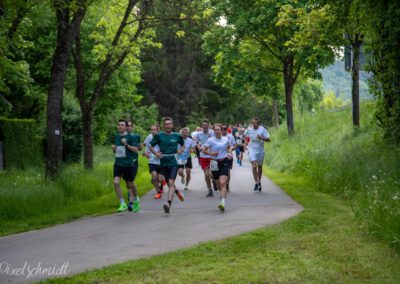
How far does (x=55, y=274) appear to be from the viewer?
719 cm

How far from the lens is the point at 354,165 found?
49.2ft

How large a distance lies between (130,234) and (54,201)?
4.37 m

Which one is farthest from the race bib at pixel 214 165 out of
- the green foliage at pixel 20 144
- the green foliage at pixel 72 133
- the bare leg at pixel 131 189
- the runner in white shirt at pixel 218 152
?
the green foliage at pixel 72 133

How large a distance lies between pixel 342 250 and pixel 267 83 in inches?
970

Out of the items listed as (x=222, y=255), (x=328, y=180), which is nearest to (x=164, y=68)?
(x=328, y=180)

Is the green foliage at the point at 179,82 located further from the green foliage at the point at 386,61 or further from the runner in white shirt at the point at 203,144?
the green foliage at the point at 386,61

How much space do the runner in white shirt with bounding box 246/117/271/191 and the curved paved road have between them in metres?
1.81

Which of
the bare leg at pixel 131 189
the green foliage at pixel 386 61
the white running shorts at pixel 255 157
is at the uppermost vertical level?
the green foliage at pixel 386 61

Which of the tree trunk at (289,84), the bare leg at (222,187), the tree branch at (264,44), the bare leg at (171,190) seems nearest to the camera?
the bare leg at (171,190)

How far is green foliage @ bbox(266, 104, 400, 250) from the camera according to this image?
8.55 meters

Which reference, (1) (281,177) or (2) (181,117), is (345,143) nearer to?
(1) (281,177)

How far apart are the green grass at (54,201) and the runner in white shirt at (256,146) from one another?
A: 10.5 feet

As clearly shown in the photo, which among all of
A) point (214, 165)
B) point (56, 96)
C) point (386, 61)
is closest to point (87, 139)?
point (56, 96)

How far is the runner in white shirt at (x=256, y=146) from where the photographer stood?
54.7ft
